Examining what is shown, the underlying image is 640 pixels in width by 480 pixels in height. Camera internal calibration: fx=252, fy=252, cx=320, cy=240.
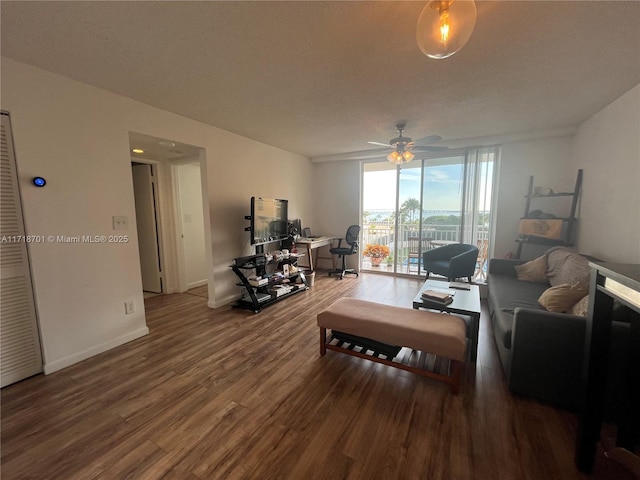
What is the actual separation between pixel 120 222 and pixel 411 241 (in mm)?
4644

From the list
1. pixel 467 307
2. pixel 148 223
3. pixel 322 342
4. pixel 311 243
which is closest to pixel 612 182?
pixel 467 307

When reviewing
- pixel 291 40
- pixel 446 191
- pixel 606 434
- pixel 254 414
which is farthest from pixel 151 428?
pixel 446 191

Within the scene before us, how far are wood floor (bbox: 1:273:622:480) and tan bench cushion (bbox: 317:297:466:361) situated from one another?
13.1 inches

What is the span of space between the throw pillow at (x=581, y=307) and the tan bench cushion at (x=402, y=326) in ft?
2.39

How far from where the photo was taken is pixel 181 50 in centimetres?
175

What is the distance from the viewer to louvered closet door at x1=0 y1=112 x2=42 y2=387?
6.20ft

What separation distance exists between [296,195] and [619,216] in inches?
171

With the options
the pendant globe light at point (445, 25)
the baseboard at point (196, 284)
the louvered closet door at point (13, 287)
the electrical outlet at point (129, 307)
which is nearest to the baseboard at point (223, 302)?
the electrical outlet at point (129, 307)

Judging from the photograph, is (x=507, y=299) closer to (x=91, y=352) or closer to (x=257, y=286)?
(x=257, y=286)

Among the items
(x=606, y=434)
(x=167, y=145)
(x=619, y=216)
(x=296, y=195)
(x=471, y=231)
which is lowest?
(x=606, y=434)

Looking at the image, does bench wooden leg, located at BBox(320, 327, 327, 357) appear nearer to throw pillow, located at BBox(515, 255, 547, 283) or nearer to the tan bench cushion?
the tan bench cushion

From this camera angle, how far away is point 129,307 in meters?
2.62

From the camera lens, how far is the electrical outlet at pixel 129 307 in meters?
2.59

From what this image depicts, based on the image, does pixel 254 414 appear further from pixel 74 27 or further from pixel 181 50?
pixel 74 27
